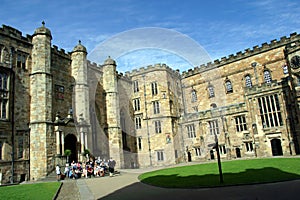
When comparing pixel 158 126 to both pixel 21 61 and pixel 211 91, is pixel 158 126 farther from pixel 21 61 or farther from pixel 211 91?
pixel 21 61

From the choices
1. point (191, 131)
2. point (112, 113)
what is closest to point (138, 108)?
point (112, 113)

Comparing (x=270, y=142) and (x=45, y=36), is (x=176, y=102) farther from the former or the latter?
(x=45, y=36)

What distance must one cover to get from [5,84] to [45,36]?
20.7ft

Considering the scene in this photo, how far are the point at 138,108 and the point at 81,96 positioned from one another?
1277cm

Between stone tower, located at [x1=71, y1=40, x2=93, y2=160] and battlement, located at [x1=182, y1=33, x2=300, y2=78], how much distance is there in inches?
794

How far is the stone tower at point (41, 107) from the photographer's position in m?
21.6

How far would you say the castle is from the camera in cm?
2189

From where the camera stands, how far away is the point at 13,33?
22.8 meters

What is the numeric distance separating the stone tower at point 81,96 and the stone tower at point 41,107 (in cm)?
340

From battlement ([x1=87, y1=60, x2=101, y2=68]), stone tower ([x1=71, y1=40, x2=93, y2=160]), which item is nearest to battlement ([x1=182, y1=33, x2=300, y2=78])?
battlement ([x1=87, y1=60, x2=101, y2=68])

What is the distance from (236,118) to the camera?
3148 cm

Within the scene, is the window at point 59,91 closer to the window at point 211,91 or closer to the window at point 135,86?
the window at point 135,86

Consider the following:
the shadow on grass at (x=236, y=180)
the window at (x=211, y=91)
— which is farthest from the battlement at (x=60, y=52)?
the window at (x=211, y=91)

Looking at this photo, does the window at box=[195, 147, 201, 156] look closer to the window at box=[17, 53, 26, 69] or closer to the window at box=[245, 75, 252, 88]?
the window at box=[245, 75, 252, 88]
